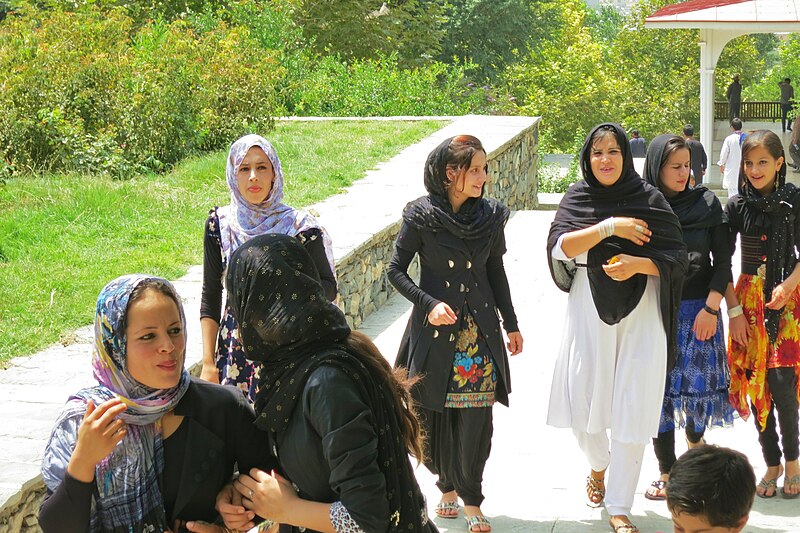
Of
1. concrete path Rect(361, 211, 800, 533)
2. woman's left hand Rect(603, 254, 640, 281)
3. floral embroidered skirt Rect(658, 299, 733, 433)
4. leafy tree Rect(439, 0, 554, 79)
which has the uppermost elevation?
leafy tree Rect(439, 0, 554, 79)

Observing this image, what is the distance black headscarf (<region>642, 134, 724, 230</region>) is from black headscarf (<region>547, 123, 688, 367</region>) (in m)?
0.23

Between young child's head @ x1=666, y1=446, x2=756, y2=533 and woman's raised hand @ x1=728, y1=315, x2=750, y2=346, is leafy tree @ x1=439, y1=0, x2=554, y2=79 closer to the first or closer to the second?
woman's raised hand @ x1=728, y1=315, x2=750, y2=346

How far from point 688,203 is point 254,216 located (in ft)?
6.21

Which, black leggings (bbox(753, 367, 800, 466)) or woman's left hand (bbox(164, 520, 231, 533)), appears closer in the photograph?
woman's left hand (bbox(164, 520, 231, 533))

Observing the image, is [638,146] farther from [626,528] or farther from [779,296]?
[626,528]

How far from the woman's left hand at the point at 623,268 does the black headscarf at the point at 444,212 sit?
21.6 inches

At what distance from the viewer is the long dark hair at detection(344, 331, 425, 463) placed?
242cm

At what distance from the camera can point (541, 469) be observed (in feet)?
17.3

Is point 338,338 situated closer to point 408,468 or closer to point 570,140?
point 408,468

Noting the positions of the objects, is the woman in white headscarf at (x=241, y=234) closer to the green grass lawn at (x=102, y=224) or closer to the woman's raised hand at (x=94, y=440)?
the green grass lawn at (x=102, y=224)

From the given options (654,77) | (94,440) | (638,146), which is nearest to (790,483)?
(94,440)

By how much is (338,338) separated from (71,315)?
3.62 meters

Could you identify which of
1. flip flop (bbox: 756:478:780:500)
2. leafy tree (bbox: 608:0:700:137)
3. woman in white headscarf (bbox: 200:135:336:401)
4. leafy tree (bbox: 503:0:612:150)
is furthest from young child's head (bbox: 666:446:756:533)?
leafy tree (bbox: 608:0:700:137)

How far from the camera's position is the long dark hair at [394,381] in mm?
2420
